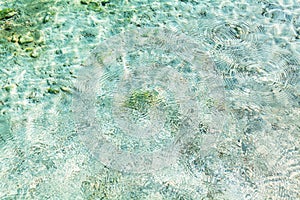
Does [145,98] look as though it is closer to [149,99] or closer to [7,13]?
[149,99]

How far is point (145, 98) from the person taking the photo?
454 centimetres

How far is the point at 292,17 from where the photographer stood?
17.7ft

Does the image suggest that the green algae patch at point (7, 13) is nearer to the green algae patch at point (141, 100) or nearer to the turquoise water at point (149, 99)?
the turquoise water at point (149, 99)

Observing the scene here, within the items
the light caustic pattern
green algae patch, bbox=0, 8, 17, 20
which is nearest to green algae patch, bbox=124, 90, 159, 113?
the light caustic pattern

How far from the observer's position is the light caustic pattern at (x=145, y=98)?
13.5 feet

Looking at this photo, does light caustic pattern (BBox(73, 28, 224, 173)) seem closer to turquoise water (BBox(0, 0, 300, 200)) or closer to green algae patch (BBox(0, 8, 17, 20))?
turquoise water (BBox(0, 0, 300, 200))

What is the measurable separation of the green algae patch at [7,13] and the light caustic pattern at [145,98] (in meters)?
1.32

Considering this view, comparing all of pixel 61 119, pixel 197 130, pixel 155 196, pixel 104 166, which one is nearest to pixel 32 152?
pixel 61 119

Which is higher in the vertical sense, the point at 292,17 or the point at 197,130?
the point at 292,17

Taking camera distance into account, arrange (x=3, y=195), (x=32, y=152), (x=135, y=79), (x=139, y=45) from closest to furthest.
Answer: (x=3, y=195)
(x=32, y=152)
(x=135, y=79)
(x=139, y=45)

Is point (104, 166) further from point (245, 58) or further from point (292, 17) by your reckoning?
point (292, 17)

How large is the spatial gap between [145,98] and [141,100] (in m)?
0.05

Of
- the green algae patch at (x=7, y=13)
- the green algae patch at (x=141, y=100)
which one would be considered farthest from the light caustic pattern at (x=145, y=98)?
the green algae patch at (x=7, y=13)

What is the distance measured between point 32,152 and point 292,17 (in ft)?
12.2
